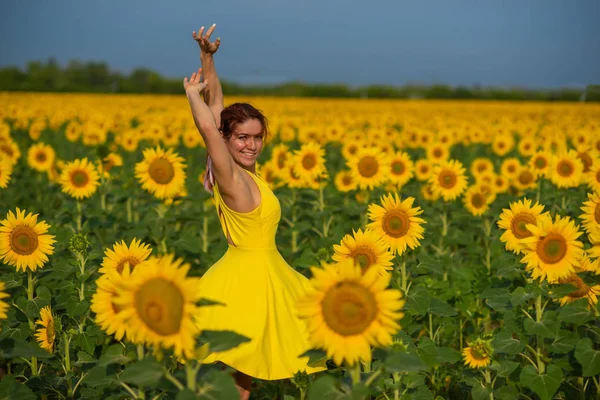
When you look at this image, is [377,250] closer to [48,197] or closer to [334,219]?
[334,219]

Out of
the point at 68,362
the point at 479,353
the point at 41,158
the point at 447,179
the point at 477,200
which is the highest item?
the point at 447,179

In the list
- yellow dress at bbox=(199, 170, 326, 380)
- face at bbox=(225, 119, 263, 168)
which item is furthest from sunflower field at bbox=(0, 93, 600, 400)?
face at bbox=(225, 119, 263, 168)

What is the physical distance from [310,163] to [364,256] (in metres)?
3.90

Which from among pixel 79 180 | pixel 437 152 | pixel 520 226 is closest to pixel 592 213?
pixel 520 226

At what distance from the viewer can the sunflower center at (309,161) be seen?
7516mm

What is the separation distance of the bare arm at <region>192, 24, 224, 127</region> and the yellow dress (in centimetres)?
78

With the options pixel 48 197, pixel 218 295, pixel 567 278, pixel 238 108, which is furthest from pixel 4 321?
pixel 48 197

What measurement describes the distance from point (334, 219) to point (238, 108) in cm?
392

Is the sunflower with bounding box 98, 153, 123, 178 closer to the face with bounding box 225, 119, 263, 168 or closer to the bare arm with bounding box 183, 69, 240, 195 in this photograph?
Result: the face with bounding box 225, 119, 263, 168

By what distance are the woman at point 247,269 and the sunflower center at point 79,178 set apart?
3303 mm

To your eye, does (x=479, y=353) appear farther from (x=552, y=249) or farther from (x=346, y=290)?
(x=346, y=290)

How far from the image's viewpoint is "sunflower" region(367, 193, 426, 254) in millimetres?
4371

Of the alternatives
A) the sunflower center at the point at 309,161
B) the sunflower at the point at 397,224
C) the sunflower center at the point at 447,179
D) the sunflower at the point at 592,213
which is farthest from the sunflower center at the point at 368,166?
the sunflower at the point at 592,213

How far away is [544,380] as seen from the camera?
11.9 feet
